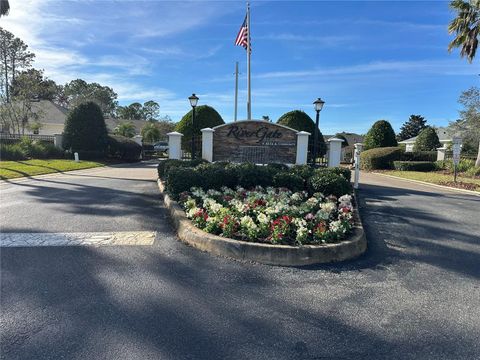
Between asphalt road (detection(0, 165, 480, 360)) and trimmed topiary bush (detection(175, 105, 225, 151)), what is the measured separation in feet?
44.7

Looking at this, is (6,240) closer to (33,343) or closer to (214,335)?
(33,343)

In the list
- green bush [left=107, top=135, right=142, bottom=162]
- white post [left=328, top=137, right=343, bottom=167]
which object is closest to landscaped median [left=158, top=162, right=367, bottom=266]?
white post [left=328, top=137, right=343, bottom=167]

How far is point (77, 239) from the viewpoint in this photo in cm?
511

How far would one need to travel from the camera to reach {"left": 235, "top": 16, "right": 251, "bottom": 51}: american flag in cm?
1838

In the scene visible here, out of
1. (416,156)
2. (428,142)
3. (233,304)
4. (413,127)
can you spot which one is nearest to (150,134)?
(416,156)

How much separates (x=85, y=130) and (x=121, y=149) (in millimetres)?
2879

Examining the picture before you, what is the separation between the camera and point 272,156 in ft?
46.2

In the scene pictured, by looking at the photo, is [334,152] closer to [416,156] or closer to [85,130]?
[416,156]

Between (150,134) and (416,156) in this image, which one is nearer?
(416,156)

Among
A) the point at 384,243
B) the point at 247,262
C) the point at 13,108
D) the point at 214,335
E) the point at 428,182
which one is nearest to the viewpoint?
the point at 214,335

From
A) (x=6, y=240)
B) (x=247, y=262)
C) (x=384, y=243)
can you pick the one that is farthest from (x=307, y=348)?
(x=6, y=240)

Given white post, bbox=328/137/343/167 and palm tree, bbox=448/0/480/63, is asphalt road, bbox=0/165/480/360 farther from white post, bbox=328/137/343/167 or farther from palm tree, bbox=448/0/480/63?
palm tree, bbox=448/0/480/63

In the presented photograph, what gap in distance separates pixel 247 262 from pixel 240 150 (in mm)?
9855

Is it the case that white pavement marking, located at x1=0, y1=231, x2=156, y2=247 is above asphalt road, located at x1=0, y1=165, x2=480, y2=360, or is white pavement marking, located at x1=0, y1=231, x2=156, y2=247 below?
above
